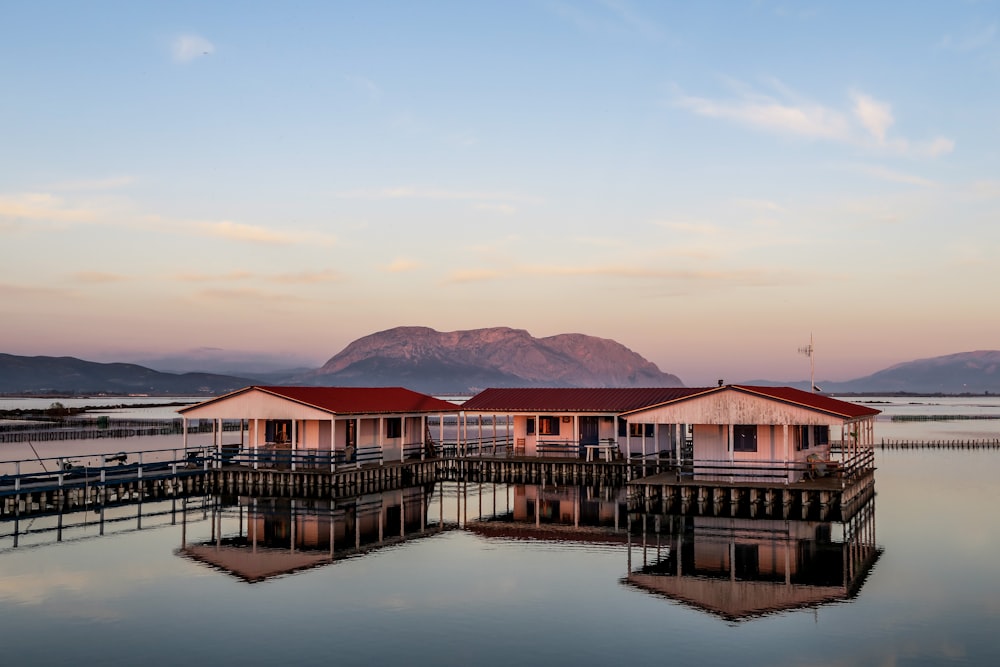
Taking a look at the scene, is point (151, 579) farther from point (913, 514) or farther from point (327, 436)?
point (913, 514)

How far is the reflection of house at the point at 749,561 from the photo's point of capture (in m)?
24.2

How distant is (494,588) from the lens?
1006 inches

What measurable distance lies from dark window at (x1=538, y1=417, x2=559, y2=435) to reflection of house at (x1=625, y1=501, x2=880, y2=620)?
62.4 ft

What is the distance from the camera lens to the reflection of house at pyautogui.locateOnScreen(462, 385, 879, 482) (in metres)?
41.4

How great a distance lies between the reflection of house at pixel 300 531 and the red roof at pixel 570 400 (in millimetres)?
11420

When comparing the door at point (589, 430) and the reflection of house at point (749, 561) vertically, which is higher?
the door at point (589, 430)

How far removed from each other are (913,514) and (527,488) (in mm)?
20301

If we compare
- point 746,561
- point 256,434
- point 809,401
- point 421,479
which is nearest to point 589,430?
point 421,479

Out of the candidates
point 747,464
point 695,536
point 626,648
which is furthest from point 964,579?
point 747,464

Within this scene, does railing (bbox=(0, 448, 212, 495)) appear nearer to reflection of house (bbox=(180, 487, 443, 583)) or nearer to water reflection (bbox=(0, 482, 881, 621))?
water reflection (bbox=(0, 482, 881, 621))

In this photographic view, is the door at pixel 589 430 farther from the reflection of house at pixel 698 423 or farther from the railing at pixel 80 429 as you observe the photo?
the railing at pixel 80 429

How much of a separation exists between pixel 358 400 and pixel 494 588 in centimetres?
2906

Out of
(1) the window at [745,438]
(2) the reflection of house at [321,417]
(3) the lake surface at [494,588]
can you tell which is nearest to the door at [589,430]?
(2) the reflection of house at [321,417]

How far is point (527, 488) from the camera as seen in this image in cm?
5206
